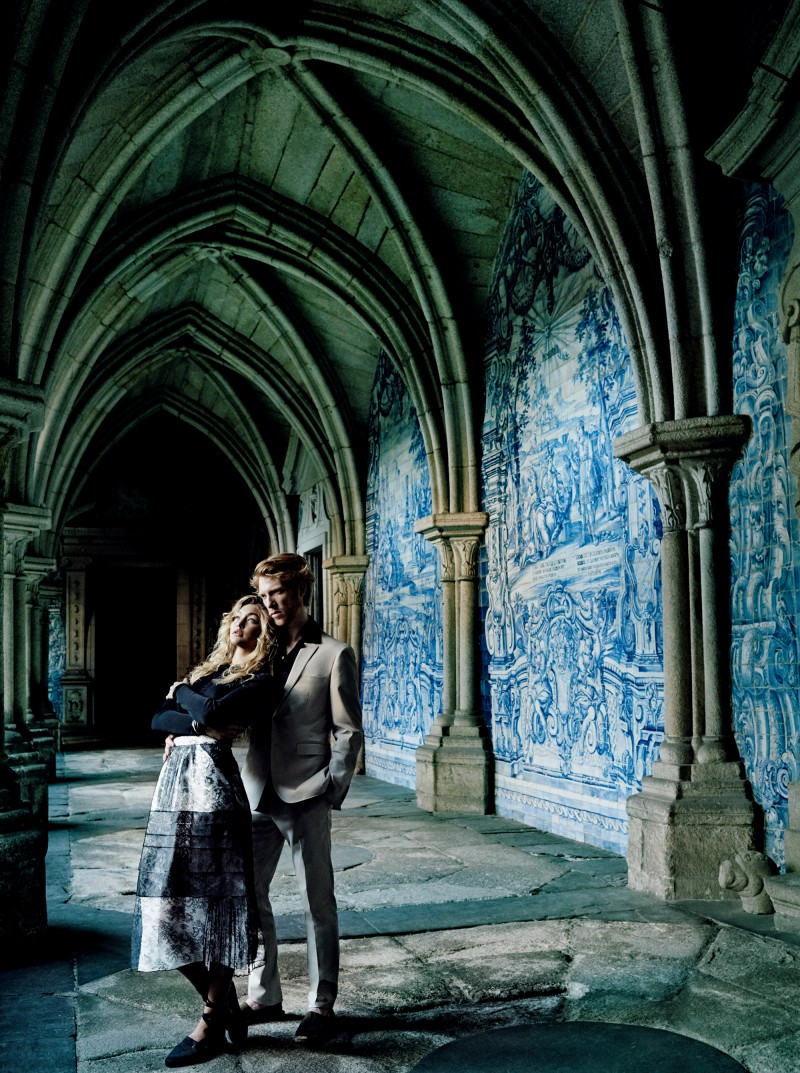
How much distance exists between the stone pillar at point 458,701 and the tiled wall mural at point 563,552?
0.15 meters

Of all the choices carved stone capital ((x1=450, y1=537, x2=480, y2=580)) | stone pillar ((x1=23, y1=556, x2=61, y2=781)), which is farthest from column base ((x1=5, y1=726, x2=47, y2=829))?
carved stone capital ((x1=450, y1=537, x2=480, y2=580))

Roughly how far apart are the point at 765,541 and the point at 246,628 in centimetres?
288

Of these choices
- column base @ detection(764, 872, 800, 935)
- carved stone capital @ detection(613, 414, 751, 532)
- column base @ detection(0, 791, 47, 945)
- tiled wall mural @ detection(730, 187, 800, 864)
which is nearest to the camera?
column base @ detection(0, 791, 47, 945)

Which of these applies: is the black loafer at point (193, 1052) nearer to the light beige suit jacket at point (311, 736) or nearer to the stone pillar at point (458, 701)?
the light beige suit jacket at point (311, 736)

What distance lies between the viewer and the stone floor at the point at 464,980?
297 centimetres

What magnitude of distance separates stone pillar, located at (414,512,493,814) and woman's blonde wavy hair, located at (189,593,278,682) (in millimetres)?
5423

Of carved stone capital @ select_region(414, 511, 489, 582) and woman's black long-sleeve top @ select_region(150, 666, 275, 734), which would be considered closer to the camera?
woman's black long-sleeve top @ select_region(150, 666, 275, 734)

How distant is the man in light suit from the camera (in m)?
3.10

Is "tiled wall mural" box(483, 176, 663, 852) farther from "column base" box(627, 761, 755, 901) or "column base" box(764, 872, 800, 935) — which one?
"column base" box(764, 872, 800, 935)

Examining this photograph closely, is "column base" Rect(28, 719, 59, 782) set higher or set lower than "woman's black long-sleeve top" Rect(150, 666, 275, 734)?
lower

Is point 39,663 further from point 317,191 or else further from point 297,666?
point 297,666

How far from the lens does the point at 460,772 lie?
832cm

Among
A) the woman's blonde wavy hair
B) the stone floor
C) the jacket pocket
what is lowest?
the stone floor

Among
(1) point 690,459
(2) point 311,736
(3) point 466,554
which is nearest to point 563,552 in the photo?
(3) point 466,554
